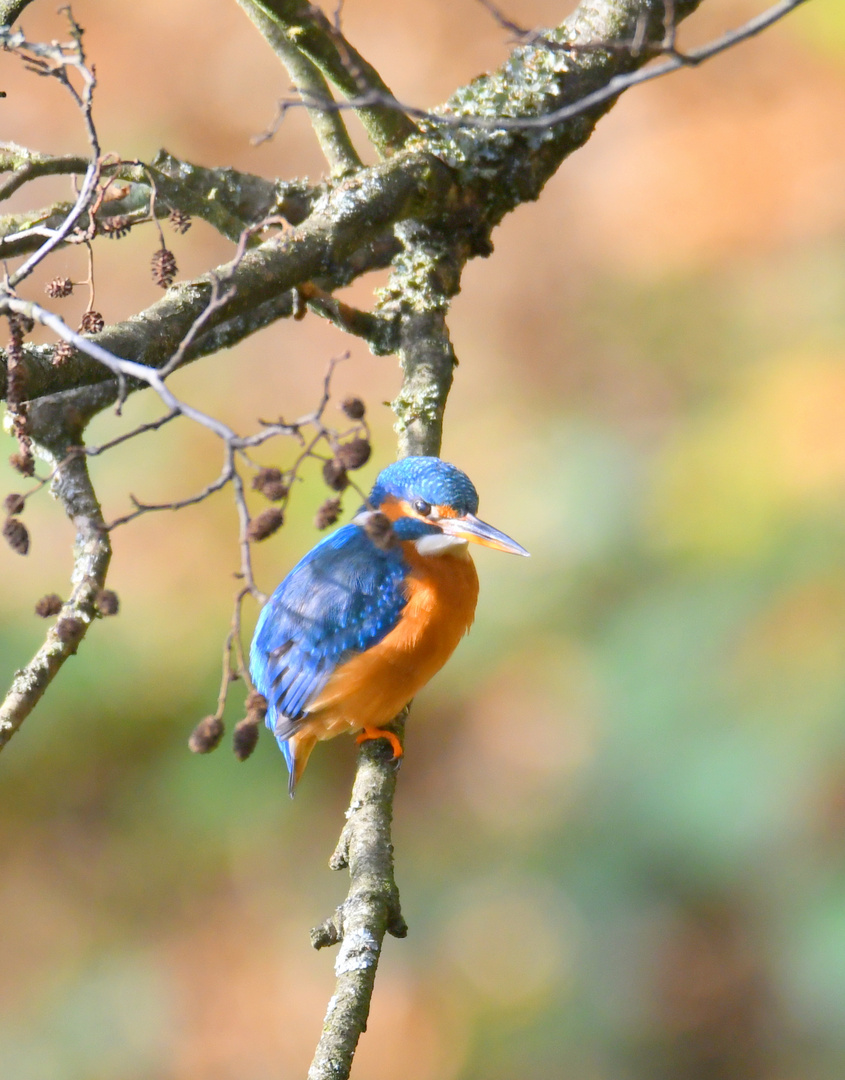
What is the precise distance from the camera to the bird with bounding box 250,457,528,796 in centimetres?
258

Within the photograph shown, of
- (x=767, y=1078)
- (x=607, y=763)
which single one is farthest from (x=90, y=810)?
(x=767, y=1078)

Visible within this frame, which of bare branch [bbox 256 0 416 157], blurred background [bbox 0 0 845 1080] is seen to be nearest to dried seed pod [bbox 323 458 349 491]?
bare branch [bbox 256 0 416 157]

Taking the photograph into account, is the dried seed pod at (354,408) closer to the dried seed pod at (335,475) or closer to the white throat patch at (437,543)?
the dried seed pod at (335,475)

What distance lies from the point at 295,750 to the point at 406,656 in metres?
0.52

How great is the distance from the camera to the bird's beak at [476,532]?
2510 mm

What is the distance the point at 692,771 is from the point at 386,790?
236 centimetres

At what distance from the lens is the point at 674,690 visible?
14.0ft

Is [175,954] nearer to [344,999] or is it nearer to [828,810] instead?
[828,810]


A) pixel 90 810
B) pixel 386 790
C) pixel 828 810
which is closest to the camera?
pixel 386 790

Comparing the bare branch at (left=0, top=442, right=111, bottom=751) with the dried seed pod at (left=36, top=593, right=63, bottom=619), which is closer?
the dried seed pod at (left=36, top=593, right=63, bottom=619)

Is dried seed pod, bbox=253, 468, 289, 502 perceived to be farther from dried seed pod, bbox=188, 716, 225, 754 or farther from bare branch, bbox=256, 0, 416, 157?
bare branch, bbox=256, 0, 416, 157

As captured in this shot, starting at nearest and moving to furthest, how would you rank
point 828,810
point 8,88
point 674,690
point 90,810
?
point 828,810 < point 674,690 < point 90,810 < point 8,88

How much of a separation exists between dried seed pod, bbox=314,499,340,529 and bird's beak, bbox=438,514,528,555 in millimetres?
1067

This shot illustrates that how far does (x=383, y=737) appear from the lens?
2432 millimetres
